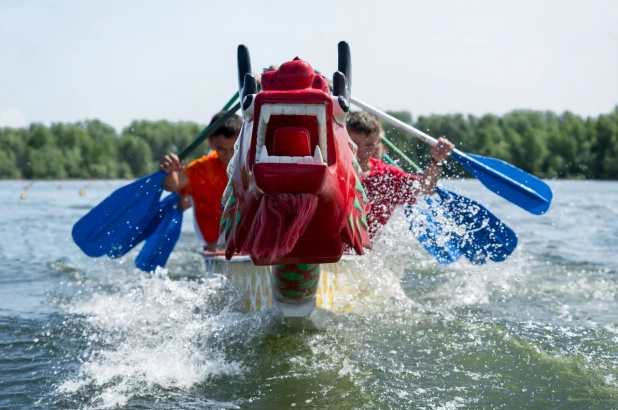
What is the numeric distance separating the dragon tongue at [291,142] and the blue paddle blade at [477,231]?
301 cm

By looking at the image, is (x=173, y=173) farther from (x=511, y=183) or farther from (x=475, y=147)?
(x=475, y=147)

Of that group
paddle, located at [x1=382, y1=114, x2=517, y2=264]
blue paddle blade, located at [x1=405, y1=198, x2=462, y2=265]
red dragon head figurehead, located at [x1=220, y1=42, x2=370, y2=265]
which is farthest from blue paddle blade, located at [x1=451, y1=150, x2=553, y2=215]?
red dragon head figurehead, located at [x1=220, y1=42, x2=370, y2=265]

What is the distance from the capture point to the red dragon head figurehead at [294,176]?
2754 millimetres

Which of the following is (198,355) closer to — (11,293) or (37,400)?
(37,400)

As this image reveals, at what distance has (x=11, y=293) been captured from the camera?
22.0 ft

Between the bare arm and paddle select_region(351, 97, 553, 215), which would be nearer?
paddle select_region(351, 97, 553, 215)

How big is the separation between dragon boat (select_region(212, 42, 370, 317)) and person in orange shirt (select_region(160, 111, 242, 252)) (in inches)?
99.9

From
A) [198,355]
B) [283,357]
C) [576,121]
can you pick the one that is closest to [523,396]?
[283,357]

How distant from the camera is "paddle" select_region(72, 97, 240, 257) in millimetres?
5785

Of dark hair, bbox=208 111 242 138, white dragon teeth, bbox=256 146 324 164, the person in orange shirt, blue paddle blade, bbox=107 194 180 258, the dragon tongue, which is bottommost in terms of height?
blue paddle blade, bbox=107 194 180 258

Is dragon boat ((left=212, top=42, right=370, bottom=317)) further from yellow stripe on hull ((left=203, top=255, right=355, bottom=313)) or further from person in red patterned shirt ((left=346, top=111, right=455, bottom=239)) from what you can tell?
person in red patterned shirt ((left=346, top=111, right=455, bottom=239))

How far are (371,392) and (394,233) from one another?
2.24 metres

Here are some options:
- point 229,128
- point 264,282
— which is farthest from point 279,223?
point 229,128

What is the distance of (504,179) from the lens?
4973 mm
